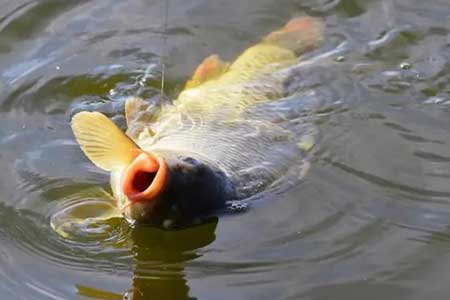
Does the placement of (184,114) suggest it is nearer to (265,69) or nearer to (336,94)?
(265,69)

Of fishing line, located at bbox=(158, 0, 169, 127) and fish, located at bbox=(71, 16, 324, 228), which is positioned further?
fishing line, located at bbox=(158, 0, 169, 127)

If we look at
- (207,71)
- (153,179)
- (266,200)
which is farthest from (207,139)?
(207,71)

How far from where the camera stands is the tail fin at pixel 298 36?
527 centimetres

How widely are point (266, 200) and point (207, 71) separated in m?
0.96

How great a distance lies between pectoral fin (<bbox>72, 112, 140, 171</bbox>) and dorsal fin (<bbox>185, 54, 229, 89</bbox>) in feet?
3.62

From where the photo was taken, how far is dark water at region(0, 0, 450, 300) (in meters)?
3.72

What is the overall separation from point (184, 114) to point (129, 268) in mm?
854

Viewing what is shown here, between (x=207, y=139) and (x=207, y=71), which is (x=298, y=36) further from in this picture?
(x=207, y=139)

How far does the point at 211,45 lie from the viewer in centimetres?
548

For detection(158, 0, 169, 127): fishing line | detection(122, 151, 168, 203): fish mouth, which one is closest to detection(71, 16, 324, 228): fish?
detection(122, 151, 168, 203): fish mouth

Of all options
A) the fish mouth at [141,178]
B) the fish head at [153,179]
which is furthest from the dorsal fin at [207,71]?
the fish mouth at [141,178]

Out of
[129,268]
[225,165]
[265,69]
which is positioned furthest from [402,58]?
[129,268]

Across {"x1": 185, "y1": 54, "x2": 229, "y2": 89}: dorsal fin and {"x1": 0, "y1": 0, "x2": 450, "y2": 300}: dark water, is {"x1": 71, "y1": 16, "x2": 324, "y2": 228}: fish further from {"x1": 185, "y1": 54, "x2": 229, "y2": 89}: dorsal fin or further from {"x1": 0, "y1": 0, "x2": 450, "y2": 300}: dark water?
{"x1": 0, "y1": 0, "x2": 450, "y2": 300}: dark water

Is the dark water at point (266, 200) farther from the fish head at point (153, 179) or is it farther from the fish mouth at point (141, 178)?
the fish mouth at point (141, 178)
